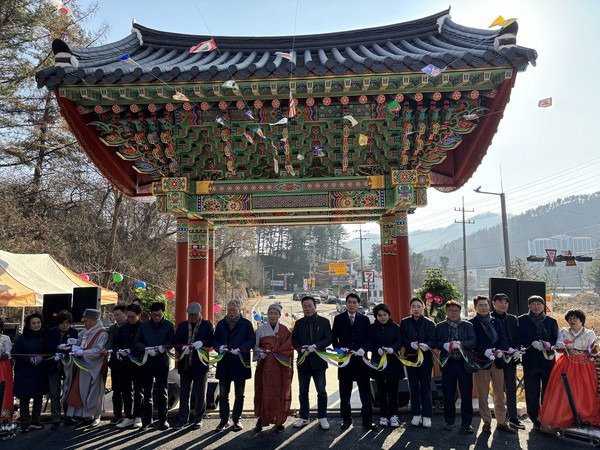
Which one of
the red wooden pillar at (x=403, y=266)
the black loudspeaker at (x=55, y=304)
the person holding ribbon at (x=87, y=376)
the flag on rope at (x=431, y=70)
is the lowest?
the person holding ribbon at (x=87, y=376)

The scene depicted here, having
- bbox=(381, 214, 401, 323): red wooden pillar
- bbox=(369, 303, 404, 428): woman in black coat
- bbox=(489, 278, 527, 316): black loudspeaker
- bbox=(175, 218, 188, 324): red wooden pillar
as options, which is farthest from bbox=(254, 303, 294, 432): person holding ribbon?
bbox=(489, 278, 527, 316): black loudspeaker

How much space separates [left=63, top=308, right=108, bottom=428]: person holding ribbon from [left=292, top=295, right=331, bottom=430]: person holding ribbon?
2775 millimetres

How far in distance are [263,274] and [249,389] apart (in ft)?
154

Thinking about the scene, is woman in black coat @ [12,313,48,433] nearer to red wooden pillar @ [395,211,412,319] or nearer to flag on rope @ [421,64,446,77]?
red wooden pillar @ [395,211,412,319]

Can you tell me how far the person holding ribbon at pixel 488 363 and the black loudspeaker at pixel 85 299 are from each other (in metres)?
6.68

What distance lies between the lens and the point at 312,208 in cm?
736

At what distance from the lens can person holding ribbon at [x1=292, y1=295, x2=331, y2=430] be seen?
535 centimetres

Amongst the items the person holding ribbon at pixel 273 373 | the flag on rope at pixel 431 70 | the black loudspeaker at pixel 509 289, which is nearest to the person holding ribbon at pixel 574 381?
the black loudspeaker at pixel 509 289

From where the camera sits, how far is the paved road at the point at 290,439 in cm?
475

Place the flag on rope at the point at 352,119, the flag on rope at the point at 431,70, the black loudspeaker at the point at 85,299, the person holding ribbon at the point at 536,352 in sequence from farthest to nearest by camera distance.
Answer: the black loudspeaker at the point at 85,299
the flag on rope at the point at 352,119
the person holding ribbon at the point at 536,352
the flag on rope at the point at 431,70

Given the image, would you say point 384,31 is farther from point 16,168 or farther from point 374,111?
point 16,168

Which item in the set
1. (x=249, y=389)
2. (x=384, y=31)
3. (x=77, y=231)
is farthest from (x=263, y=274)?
(x=384, y=31)

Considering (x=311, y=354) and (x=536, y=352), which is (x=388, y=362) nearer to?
(x=311, y=354)

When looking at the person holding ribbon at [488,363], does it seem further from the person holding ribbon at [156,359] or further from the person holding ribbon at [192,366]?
the person holding ribbon at [156,359]
